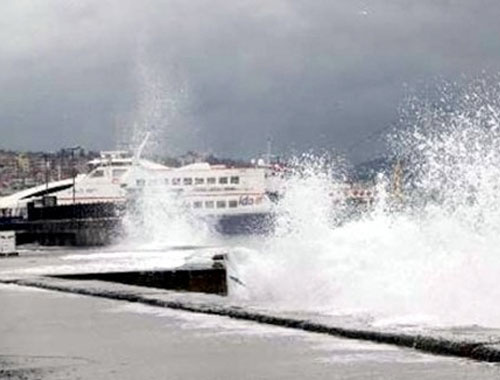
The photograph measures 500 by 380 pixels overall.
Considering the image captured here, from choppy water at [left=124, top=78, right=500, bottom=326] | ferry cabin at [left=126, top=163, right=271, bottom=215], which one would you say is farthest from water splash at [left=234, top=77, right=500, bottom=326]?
ferry cabin at [left=126, top=163, right=271, bottom=215]

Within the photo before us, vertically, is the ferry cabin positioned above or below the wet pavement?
above

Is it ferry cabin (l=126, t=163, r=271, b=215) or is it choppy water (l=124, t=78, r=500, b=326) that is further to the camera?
ferry cabin (l=126, t=163, r=271, b=215)

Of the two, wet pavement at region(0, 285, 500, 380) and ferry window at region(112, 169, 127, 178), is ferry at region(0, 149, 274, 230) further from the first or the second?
wet pavement at region(0, 285, 500, 380)

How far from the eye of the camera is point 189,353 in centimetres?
1101

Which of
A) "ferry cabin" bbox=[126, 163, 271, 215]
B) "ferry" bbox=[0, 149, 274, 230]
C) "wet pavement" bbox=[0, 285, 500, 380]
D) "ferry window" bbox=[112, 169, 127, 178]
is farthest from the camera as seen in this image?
"ferry window" bbox=[112, 169, 127, 178]

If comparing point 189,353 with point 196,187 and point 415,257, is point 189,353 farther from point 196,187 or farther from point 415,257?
point 196,187

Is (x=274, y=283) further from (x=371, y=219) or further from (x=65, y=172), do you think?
(x=65, y=172)

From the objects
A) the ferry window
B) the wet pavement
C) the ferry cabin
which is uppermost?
the ferry window

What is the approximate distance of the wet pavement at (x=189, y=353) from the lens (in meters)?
9.52

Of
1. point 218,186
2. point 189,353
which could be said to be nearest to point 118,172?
point 218,186

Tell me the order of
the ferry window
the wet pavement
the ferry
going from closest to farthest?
the wet pavement
the ferry
the ferry window

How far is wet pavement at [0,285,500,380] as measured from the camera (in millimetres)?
9516

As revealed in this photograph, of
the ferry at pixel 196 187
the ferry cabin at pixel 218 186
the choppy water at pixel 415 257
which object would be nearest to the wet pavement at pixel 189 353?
the choppy water at pixel 415 257

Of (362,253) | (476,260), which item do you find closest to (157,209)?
(362,253)
